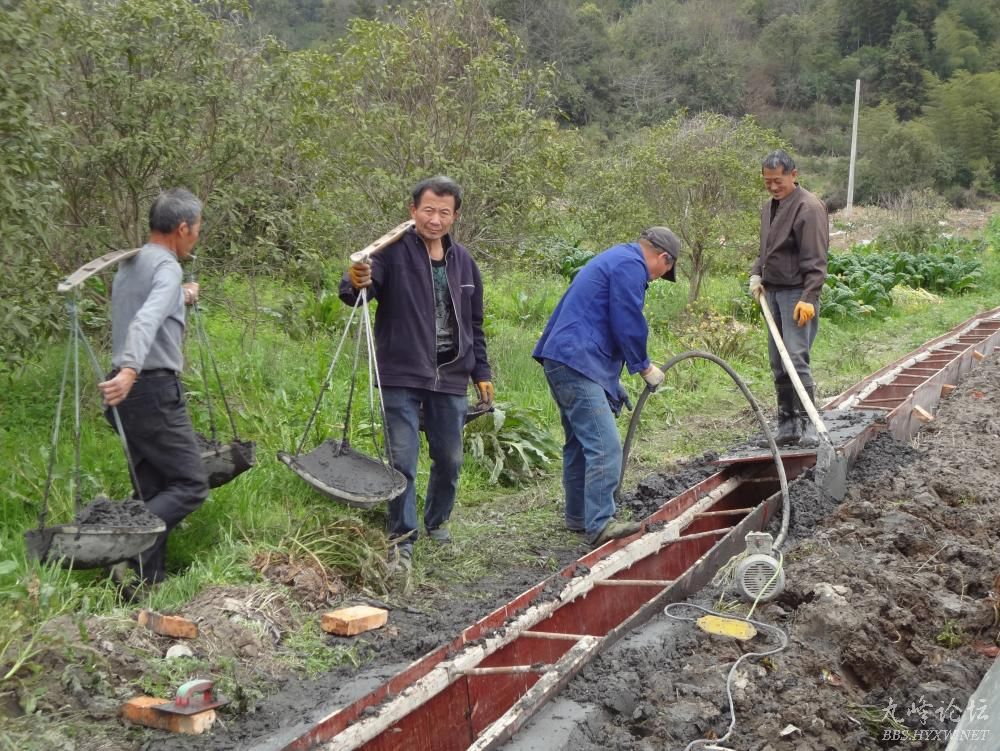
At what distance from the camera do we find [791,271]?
6.85 m

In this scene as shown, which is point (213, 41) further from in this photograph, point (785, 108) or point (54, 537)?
point (785, 108)

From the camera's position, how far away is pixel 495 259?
910cm

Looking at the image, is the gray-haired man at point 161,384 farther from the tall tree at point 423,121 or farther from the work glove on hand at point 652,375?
the tall tree at point 423,121

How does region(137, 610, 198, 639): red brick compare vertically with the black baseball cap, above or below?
below

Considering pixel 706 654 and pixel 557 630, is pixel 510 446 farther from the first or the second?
pixel 706 654

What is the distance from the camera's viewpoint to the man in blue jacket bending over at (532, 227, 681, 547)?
17.4 feet

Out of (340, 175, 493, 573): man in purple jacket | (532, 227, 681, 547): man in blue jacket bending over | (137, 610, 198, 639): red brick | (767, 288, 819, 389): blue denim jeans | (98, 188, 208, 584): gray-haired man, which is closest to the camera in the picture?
(137, 610, 198, 639): red brick

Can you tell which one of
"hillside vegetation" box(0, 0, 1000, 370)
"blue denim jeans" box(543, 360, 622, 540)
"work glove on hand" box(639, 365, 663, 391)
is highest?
"hillside vegetation" box(0, 0, 1000, 370)

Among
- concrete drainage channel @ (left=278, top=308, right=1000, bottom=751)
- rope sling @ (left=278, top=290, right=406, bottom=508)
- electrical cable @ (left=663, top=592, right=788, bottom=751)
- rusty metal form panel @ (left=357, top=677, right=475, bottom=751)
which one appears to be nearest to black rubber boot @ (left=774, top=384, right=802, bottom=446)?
concrete drainage channel @ (left=278, top=308, right=1000, bottom=751)

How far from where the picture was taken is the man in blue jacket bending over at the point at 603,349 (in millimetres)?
5293

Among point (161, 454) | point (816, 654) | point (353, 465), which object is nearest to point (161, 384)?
point (161, 454)

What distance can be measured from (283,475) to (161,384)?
1558mm

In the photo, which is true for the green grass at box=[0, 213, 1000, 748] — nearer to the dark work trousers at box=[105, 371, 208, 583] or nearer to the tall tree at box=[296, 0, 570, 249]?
the dark work trousers at box=[105, 371, 208, 583]

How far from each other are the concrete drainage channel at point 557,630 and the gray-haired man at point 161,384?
162 centimetres
